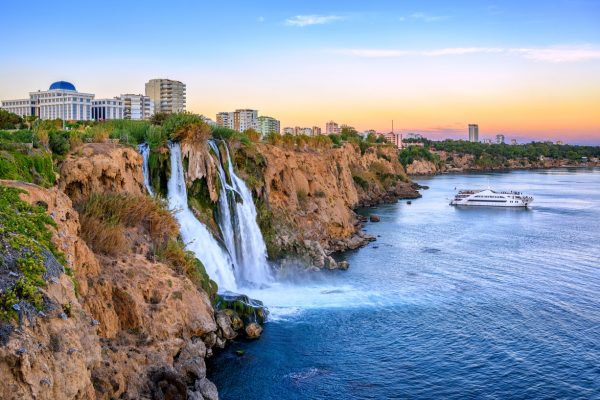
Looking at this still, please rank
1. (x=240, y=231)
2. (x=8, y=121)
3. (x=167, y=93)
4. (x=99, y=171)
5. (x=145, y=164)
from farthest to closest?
(x=167, y=93), (x=240, y=231), (x=8, y=121), (x=145, y=164), (x=99, y=171)

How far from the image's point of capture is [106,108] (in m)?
78.4

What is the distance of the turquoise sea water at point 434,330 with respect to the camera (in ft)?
60.4

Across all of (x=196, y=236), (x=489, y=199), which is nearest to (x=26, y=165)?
(x=196, y=236)

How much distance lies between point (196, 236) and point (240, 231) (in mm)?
5271

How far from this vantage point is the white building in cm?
7100

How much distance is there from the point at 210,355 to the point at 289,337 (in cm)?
336

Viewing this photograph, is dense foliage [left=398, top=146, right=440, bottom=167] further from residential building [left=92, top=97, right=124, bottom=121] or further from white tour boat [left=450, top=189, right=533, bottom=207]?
residential building [left=92, top=97, right=124, bottom=121]

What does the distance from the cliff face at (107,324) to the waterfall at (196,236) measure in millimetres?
2933

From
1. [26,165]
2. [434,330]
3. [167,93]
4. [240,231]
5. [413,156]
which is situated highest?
[167,93]

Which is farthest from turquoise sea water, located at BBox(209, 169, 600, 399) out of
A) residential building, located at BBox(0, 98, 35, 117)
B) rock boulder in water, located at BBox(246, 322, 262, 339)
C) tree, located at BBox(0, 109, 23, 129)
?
residential building, located at BBox(0, 98, 35, 117)

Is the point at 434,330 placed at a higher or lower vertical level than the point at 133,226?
lower

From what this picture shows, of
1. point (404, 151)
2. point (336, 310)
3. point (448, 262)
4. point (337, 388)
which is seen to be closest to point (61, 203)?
point (337, 388)

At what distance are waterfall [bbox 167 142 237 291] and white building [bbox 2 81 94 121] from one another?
1809 inches

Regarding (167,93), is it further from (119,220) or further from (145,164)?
(119,220)
